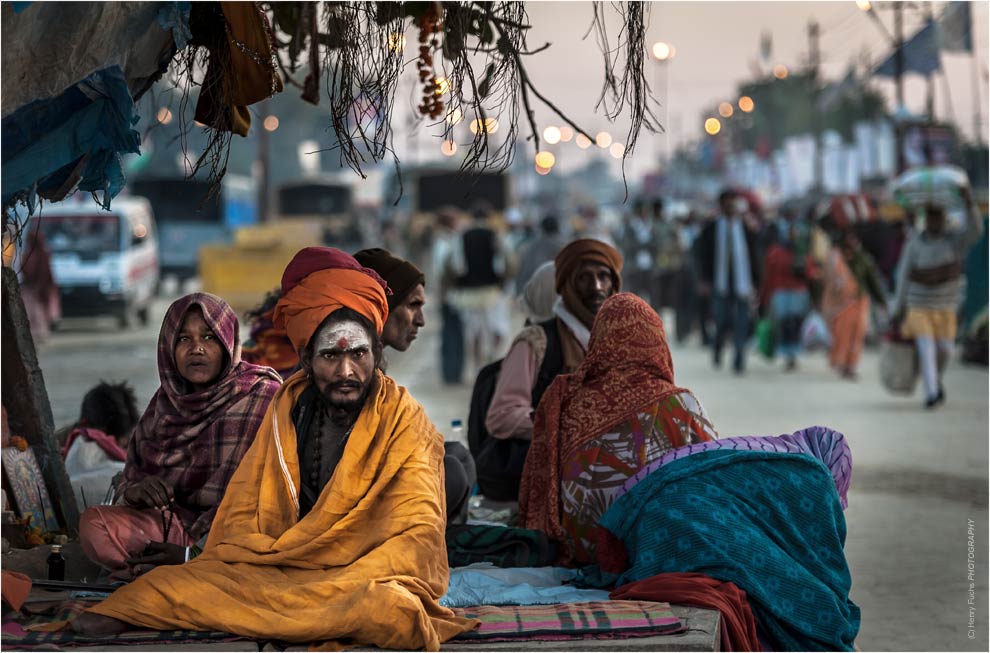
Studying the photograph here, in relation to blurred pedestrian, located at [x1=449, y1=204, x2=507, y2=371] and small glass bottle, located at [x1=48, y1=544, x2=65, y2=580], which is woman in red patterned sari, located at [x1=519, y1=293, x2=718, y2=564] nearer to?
small glass bottle, located at [x1=48, y1=544, x2=65, y2=580]

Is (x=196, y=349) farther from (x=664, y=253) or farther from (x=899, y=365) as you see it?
(x=664, y=253)

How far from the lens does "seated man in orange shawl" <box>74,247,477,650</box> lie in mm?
4129

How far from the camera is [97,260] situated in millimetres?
22672

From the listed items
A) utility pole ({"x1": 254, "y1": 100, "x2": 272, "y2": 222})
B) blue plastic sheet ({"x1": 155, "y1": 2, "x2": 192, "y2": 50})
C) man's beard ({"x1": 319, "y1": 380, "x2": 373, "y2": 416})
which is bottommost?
man's beard ({"x1": 319, "y1": 380, "x2": 373, "y2": 416})

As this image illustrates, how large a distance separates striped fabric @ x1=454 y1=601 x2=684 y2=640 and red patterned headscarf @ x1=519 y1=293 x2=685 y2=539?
0.79 m

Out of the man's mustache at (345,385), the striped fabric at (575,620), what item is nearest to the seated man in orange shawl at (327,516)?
the man's mustache at (345,385)

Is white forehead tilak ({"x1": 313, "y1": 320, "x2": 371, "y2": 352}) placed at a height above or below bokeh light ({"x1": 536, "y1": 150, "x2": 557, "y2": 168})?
below

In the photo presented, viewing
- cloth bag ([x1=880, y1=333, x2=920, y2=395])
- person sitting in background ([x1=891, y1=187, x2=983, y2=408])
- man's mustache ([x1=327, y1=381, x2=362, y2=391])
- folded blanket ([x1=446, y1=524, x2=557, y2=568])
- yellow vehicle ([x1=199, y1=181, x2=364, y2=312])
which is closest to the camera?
man's mustache ([x1=327, y1=381, x2=362, y2=391])

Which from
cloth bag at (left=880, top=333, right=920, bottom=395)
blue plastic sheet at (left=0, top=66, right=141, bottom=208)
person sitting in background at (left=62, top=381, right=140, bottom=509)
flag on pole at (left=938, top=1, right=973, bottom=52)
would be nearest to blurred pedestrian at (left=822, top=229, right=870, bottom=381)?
cloth bag at (left=880, top=333, right=920, bottom=395)

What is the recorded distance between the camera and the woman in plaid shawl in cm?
505

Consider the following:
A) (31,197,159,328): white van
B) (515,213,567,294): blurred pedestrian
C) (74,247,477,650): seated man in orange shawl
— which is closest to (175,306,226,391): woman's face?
(74,247,477,650): seated man in orange shawl

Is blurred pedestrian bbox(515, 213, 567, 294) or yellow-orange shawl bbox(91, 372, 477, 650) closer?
yellow-orange shawl bbox(91, 372, 477, 650)

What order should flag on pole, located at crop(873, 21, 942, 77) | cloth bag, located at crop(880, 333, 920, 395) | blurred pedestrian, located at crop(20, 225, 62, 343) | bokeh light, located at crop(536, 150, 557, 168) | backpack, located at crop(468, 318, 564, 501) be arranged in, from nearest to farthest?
backpack, located at crop(468, 318, 564, 501), bokeh light, located at crop(536, 150, 557, 168), cloth bag, located at crop(880, 333, 920, 395), blurred pedestrian, located at crop(20, 225, 62, 343), flag on pole, located at crop(873, 21, 942, 77)

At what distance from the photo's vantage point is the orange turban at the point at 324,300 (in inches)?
180
